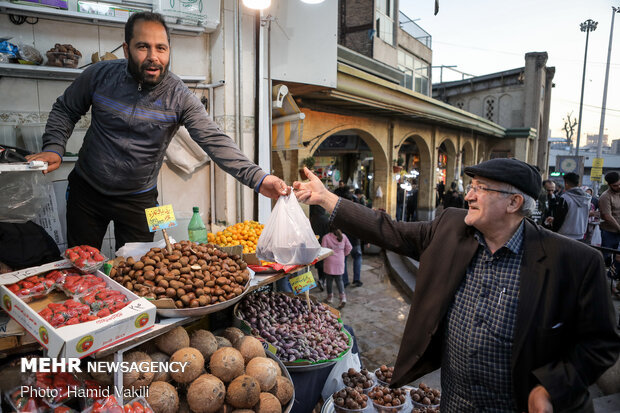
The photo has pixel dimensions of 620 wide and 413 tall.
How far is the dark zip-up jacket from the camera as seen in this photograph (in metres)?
2.38

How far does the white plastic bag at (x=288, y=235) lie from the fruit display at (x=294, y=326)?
728mm

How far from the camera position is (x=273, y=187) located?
91.8 inches

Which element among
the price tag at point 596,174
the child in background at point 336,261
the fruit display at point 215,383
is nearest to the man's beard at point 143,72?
the fruit display at point 215,383

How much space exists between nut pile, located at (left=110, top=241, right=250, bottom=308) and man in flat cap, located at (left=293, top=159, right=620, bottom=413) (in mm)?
722

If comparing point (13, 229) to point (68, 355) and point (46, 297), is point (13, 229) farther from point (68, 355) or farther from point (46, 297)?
point (68, 355)

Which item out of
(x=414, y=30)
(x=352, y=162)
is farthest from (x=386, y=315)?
(x=414, y=30)

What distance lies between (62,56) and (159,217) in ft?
8.46

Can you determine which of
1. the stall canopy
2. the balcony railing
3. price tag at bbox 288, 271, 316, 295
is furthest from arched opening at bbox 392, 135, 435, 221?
price tag at bbox 288, 271, 316, 295

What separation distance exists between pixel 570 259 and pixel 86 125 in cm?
462

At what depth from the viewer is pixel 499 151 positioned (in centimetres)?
2450

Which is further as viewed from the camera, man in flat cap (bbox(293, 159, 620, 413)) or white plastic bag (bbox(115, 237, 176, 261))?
white plastic bag (bbox(115, 237, 176, 261))

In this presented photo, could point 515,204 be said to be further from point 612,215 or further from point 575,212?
point 612,215

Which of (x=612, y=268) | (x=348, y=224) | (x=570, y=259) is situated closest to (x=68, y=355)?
(x=348, y=224)

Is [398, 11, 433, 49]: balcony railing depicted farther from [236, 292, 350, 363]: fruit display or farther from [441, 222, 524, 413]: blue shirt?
[441, 222, 524, 413]: blue shirt
